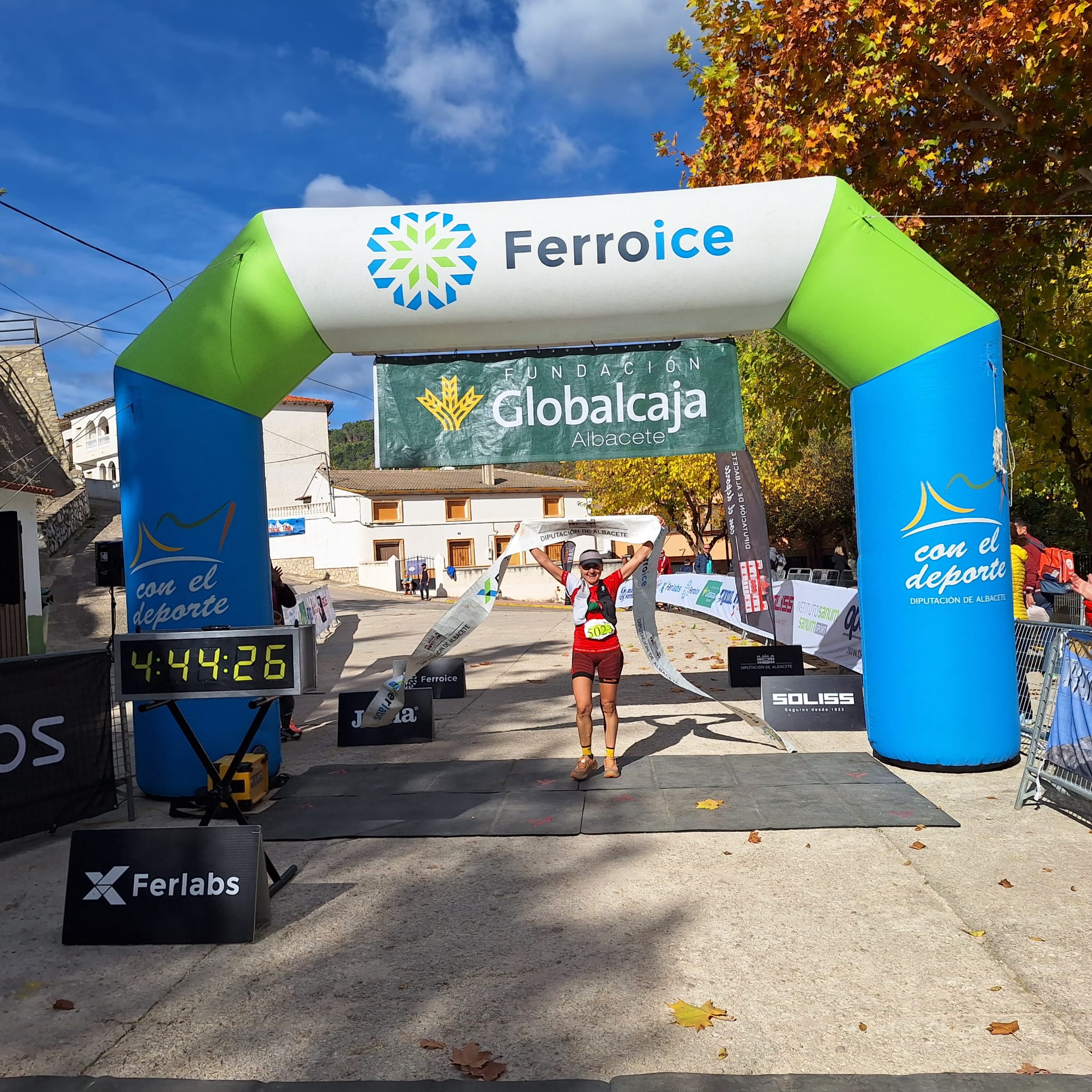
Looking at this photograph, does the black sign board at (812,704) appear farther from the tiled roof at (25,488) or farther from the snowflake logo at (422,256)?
the tiled roof at (25,488)

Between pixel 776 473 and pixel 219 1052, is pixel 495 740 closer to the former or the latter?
pixel 219 1052

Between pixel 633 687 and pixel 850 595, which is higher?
pixel 850 595

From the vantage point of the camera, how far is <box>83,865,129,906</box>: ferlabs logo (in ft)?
15.1

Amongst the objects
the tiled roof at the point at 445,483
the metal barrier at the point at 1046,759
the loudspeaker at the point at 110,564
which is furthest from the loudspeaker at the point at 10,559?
the tiled roof at the point at 445,483

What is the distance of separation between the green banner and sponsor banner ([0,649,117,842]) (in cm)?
311

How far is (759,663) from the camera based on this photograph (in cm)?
1120

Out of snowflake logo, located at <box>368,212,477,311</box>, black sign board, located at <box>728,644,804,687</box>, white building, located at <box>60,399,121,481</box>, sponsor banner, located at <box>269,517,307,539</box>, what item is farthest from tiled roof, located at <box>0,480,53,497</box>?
white building, located at <box>60,399,121,481</box>

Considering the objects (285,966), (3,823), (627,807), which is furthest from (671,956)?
(3,823)

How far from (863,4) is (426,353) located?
5836 millimetres

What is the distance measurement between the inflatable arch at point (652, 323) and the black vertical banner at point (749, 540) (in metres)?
4.17

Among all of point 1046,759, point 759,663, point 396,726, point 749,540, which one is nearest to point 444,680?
point 396,726

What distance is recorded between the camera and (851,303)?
7.04m

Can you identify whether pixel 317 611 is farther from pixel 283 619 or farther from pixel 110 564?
pixel 110 564

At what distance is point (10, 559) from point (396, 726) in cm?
383
